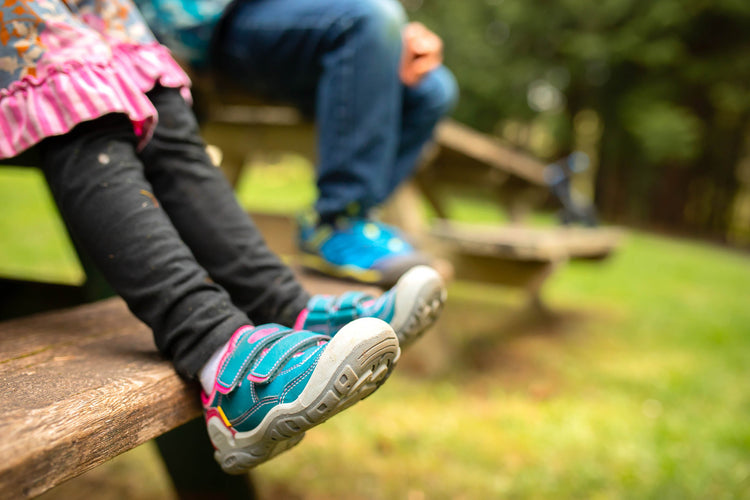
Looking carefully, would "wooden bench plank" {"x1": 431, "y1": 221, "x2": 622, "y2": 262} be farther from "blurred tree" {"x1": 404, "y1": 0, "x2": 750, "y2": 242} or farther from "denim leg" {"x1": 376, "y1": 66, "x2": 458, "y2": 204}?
"blurred tree" {"x1": 404, "y1": 0, "x2": 750, "y2": 242}

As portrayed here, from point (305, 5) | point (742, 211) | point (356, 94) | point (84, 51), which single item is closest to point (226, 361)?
point (84, 51)

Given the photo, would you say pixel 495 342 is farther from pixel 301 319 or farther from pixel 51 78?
pixel 51 78

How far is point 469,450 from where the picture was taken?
5.09 feet

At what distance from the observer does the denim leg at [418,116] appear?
1.54 meters

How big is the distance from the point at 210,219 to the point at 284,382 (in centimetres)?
32

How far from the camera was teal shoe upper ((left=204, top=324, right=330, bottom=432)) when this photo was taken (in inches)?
24.1

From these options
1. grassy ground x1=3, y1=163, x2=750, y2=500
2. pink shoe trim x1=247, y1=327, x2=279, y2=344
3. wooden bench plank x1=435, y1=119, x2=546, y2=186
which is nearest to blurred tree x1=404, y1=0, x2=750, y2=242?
wooden bench plank x1=435, y1=119, x2=546, y2=186

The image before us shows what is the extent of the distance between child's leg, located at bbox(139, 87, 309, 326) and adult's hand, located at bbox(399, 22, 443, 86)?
26.4 inches

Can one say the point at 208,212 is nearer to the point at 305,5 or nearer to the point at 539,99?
the point at 305,5

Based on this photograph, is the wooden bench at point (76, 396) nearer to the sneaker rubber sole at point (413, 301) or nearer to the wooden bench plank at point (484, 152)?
the sneaker rubber sole at point (413, 301)

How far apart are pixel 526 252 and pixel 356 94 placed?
1038mm

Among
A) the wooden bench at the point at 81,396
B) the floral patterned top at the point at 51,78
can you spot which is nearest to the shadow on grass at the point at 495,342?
the wooden bench at the point at 81,396

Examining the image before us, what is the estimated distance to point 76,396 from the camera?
55 cm

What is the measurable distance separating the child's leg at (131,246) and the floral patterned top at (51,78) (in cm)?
3
